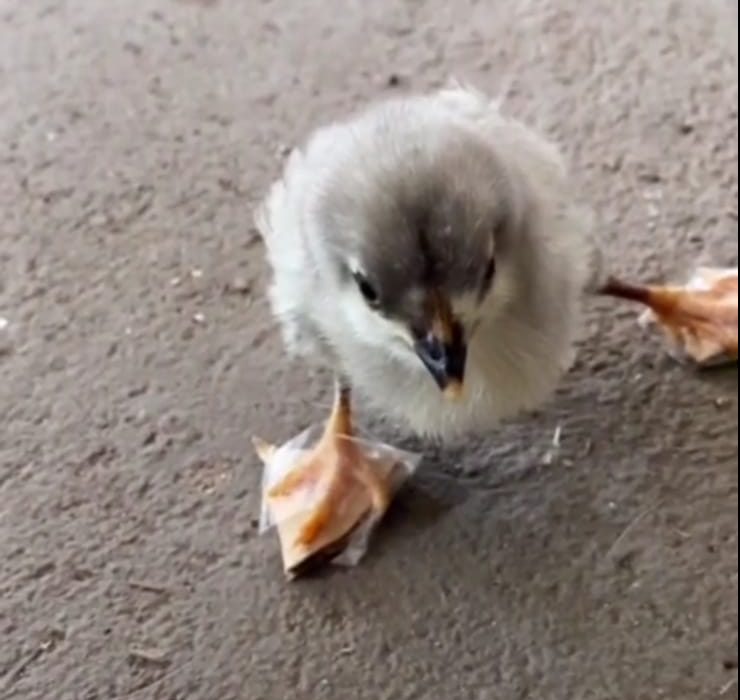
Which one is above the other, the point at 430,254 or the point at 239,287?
the point at 430,254

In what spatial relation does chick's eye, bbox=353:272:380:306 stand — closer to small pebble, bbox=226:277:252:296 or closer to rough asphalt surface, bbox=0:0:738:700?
rough asphalt surface, bbox=0:0:738:700

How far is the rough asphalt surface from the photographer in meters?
1.57

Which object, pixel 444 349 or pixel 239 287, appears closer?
pixel 444 349

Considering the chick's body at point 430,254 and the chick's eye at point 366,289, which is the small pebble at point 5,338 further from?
the chick's eye at point 366,289

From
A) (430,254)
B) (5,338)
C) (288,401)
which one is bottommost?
(288,401)

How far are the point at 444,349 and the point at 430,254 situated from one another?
8 cm

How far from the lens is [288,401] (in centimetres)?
176

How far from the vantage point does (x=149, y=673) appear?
1550 mm

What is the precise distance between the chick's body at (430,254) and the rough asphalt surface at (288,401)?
0.35ft

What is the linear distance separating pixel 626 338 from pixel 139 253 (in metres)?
0.51

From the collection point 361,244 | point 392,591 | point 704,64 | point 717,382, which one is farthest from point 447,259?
point 704,64

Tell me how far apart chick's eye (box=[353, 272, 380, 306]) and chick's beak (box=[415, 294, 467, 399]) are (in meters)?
0.05

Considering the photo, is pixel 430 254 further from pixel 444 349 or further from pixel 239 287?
pixel 239 287

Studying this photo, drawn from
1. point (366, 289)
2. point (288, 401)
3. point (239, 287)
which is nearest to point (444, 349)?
point (366, 289)
